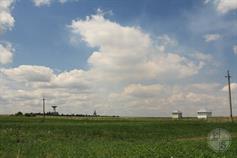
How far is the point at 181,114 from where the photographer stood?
7682 inches

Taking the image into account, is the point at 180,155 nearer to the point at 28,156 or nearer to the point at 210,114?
the point at 28,156

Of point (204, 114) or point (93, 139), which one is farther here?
point (204, 114)

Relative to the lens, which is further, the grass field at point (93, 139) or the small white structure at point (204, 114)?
the small white structure at point (204, 114)

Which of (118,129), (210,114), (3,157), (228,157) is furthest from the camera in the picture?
(210,114)

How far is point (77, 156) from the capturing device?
2881 cm

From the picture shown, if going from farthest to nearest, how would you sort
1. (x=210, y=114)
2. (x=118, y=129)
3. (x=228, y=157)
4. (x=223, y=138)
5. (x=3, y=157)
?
(x=210, y=114), (x=118, y=129), (x=3, y=157), (x=223, y=138), (x=228, y=157)

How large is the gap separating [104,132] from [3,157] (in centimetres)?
4233

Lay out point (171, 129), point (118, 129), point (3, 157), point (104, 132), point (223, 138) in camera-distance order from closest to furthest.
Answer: point (223, 138) < point (3, 157) < point (104, 132) < point (118, 129) < point (171, 129)

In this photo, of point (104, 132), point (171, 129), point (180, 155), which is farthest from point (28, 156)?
point (171, 129)

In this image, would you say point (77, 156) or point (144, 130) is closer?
point (77, 156)

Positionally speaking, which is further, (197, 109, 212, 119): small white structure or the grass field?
(197, 109, 212, 119): small white structure

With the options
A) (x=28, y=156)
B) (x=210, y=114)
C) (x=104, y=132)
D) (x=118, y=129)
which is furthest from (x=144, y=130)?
(x=210, y=114)

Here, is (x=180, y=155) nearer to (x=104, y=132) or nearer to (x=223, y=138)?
(x=223, y=138)

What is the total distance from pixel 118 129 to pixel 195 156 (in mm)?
52696
